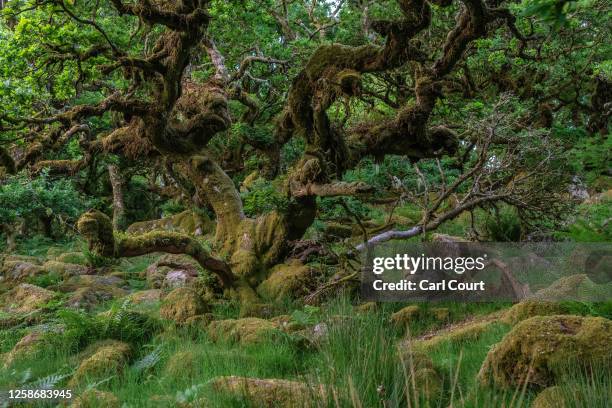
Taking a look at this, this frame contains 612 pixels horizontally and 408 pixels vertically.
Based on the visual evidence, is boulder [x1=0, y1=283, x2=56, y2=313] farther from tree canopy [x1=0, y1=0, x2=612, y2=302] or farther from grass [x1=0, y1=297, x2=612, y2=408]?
tree canopy [x1=0, y1=0, x2=612, y2=302]

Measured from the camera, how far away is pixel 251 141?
396 inches

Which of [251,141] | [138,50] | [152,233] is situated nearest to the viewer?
[152,233]

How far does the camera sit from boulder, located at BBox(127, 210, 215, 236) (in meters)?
14.5

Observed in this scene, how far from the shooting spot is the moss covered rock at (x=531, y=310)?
4.70 metres

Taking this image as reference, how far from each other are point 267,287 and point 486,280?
3124 millimetres

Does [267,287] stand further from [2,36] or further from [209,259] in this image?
[2,36]

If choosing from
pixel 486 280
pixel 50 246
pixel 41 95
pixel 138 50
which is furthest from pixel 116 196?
pixel 486 280

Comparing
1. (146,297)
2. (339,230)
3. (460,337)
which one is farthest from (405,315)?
(339,230)

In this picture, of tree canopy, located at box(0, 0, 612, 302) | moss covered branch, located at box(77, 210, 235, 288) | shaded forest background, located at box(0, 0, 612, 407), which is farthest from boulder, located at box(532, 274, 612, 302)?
moss covered branch, located at box(77, 210, 235, 288)

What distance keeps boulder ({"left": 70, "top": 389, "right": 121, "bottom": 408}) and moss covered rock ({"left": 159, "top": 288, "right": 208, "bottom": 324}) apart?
2999mm

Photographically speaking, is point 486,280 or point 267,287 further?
point 267,287

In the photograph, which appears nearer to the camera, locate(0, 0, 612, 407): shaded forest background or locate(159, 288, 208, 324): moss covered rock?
locate(0, 0, 612, 407): shaded forest background

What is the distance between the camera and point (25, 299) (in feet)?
28.5

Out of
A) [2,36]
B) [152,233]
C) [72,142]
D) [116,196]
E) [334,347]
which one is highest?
[2,36]
